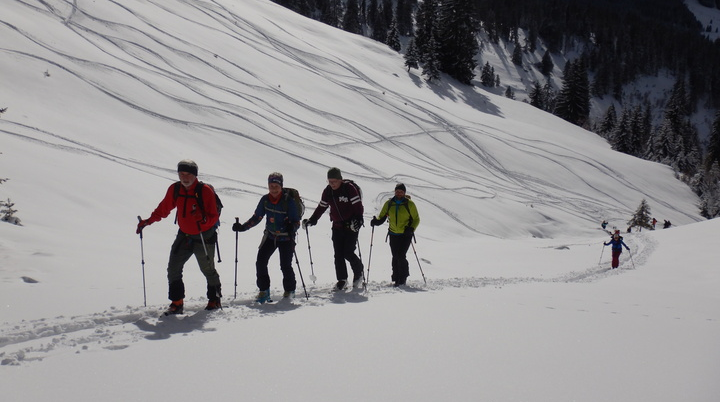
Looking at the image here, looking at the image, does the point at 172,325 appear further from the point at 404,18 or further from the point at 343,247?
the point at 404,18

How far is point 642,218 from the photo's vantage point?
32.1 meters

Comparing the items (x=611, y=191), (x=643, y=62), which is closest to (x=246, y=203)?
(x=611, y=191)

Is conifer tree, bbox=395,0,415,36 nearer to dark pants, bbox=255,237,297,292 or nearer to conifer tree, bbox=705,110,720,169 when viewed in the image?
conifer tree, bbox=705,110,720,169

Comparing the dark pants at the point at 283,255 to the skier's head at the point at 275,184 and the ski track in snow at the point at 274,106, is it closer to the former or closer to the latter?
the skier's head at the point at 275,184

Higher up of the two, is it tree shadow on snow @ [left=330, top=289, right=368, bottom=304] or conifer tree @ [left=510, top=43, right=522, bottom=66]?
conifer tree @ [left=510, top=43, right=522, bottom=66]

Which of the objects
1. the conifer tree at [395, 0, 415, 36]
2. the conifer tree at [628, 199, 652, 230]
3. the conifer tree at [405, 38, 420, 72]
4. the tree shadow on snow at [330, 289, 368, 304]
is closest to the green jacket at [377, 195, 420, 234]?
the tree shadow on snow at [330, 289, 368, 304]

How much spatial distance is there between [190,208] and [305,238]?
26.5ft

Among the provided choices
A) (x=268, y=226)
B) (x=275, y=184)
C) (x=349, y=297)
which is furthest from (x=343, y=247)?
(x=275, y=184)

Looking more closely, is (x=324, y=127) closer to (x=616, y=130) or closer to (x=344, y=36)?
(x=344, y=36)

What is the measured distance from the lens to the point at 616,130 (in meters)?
68.1

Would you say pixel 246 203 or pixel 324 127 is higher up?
pixel 324 127

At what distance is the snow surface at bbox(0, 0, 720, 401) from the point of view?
3795 millimetres

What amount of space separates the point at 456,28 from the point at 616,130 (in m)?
30.4

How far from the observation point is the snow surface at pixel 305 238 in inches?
149
